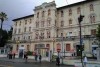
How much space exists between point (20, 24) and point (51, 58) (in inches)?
1210

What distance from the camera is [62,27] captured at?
4228cm

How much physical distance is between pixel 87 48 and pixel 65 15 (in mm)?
14788

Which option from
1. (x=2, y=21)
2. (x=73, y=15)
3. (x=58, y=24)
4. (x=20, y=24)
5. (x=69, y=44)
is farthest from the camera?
(x=20, y=24)

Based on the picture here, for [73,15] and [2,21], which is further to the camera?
[2,21]

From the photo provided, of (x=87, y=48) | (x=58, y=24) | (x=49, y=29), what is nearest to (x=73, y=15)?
(x=58, y=24)

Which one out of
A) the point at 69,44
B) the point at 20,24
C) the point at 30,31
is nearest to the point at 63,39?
the point at 69,44

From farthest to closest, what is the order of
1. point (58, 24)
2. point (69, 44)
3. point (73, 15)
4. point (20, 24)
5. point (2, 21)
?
point (20, 24), point (2, 21), point (58, 24), point (73, 15), point (69, 44)

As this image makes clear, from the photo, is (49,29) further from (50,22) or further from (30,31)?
(30,31)

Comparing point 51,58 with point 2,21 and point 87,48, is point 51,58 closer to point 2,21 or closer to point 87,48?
point 87,48

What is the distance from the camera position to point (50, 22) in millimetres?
42344

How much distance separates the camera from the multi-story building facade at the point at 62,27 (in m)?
35.0

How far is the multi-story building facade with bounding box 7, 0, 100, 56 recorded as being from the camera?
35.0 meters

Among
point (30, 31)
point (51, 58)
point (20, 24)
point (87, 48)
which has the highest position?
point (20, 24)

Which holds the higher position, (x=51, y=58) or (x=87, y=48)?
(x=87, y=48)
